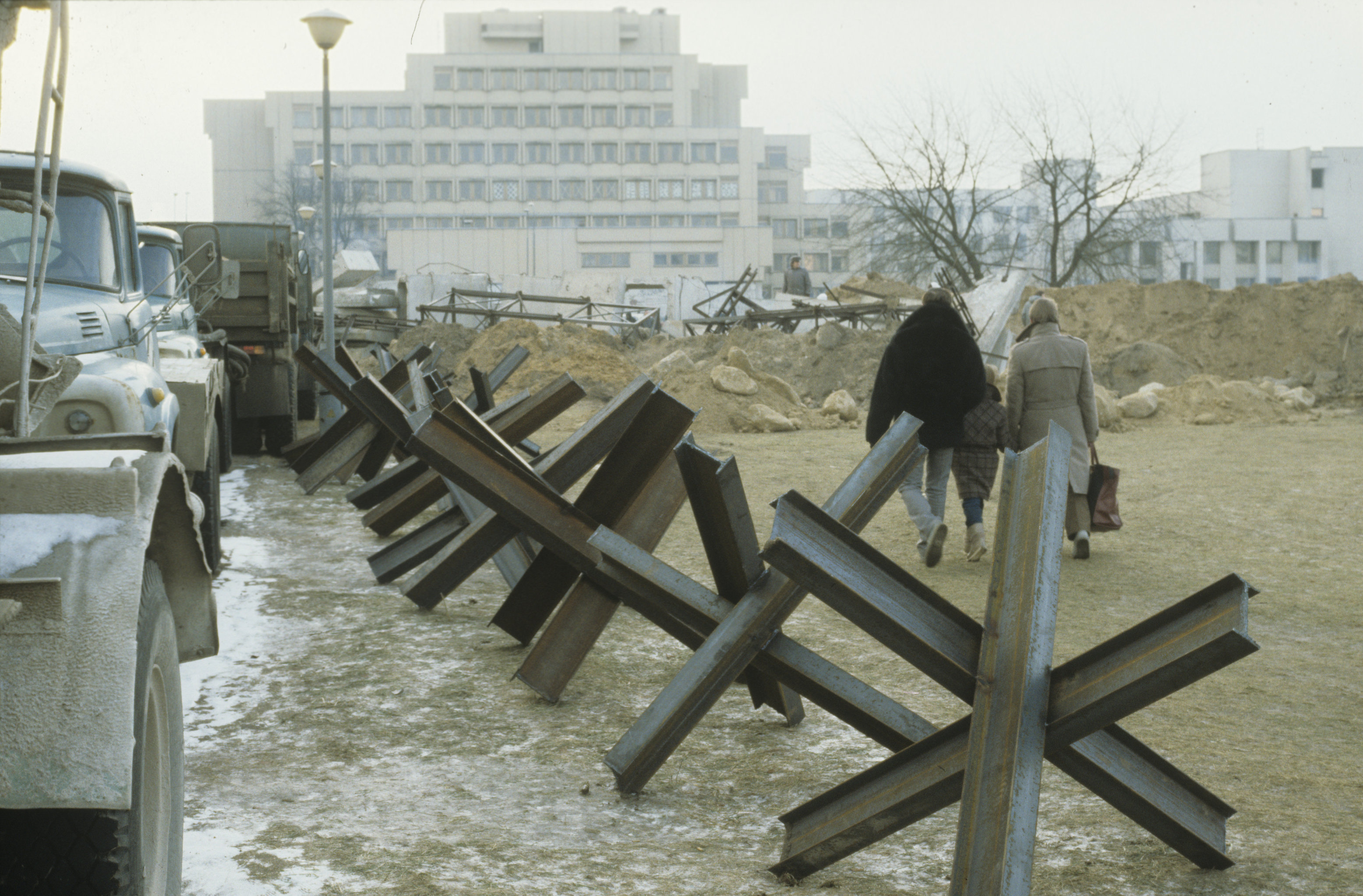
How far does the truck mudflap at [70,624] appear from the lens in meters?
2.08

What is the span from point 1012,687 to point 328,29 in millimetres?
15376

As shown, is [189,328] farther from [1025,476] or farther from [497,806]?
[1025,476]

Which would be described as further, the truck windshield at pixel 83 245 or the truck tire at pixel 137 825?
the truck windshield at pixel 83 245

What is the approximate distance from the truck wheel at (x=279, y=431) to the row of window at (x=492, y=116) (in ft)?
278

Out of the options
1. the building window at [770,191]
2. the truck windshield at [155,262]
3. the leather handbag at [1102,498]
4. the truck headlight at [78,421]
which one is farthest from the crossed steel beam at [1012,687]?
the building window at [770,191]

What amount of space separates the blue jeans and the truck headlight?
191 inches

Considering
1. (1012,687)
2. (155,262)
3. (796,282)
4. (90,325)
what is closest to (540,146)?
(796,282)

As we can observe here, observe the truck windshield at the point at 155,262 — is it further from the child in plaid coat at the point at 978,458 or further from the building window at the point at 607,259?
the building window at the point at 607,259

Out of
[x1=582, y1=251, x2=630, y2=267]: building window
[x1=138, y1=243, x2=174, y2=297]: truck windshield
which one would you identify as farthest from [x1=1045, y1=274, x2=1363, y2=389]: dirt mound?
[x1=582, y1=251, x2=630, y2=267]: building window

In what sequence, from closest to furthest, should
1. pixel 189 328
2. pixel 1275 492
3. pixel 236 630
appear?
pixel 236 630, pixel 189 328, pixel 1275 492

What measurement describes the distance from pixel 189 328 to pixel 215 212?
98.3m

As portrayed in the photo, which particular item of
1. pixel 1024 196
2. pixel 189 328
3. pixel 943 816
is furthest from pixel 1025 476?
pixel 1024 196

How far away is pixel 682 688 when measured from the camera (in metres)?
3.74

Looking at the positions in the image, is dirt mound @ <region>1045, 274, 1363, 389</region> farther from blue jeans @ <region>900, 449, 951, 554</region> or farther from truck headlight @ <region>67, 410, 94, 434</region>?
truck headlight @ <region>67, 410, 94, 434</region>
